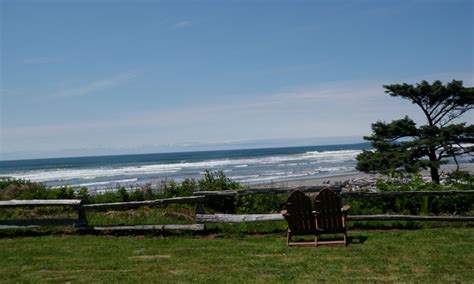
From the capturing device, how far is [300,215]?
8531 millimetres

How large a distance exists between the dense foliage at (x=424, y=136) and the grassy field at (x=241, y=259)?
7843 mm

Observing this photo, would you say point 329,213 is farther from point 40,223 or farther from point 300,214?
point 40,223

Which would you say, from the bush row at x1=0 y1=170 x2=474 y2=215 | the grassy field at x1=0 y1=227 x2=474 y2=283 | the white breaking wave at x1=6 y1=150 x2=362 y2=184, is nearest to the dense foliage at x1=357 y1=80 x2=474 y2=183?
the bush row at x1=0 y1=170 x2=474 y2=215

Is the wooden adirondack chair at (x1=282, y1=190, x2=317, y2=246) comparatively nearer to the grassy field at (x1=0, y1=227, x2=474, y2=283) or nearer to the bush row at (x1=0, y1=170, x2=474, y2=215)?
the grassy field at (x1=0, y1=227, x2=474, y2=283)

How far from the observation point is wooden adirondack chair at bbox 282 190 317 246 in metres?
8.49

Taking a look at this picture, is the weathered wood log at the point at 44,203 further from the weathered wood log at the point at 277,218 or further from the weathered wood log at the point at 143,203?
the weathered wood log at the point at 277,218

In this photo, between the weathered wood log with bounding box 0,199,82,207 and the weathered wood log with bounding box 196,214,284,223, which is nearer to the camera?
the weathered wood log with bounding box 196,214,284,223

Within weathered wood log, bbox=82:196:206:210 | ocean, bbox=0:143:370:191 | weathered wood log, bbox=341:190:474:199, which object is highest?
weathered wood log, bbox=82:196:206:210

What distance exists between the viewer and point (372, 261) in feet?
22.5

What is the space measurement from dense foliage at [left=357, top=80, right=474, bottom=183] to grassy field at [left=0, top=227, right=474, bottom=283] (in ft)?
25.7

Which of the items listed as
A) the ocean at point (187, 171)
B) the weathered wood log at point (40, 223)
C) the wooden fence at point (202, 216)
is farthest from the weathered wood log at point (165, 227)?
the ocean at point (187, 171)

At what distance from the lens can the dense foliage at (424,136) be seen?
16531mm

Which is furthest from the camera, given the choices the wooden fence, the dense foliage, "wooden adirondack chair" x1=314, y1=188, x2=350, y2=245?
the dense foliage

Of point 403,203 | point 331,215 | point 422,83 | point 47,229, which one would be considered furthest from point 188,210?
point 422,83
